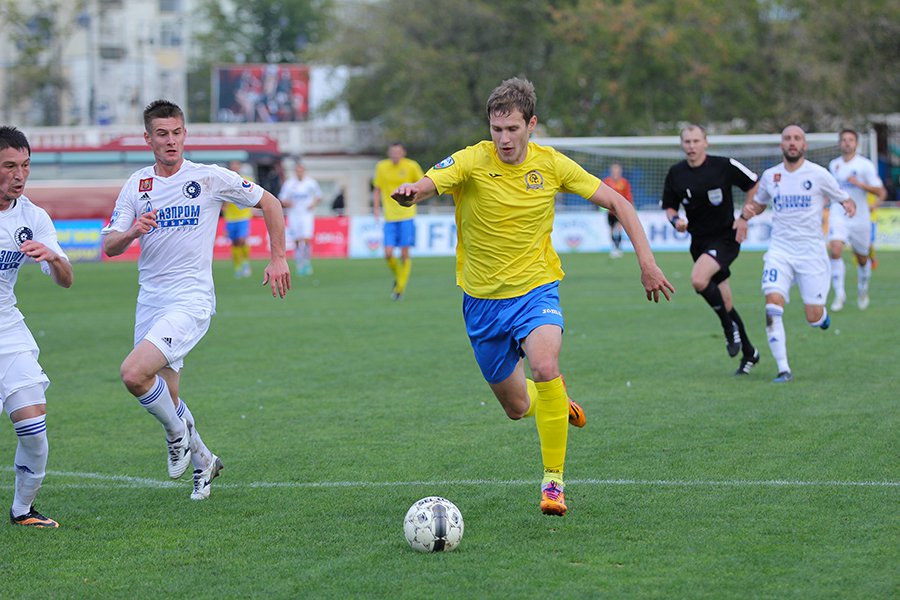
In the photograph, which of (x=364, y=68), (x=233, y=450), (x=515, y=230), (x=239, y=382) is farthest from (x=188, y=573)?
(x=364, y=68)

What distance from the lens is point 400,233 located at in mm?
20297

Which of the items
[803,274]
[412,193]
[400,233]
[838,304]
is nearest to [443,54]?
[400,233]

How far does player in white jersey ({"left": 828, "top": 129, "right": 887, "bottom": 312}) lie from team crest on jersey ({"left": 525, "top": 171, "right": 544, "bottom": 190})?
10512 mm

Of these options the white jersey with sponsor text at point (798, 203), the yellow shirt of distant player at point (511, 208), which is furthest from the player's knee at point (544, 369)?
the white jersey with sponsor text at point (798, 203)

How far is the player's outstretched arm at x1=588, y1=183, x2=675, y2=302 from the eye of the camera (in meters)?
6.42

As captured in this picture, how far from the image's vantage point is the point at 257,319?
17484mm

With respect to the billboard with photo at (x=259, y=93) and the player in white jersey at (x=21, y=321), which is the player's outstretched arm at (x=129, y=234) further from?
the billboard with photo at (x=259, y=93)

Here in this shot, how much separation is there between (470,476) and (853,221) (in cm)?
1144

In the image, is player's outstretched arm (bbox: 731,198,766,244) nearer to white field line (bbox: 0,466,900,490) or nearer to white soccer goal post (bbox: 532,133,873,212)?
white field line (bbox: 0,466,900,490)

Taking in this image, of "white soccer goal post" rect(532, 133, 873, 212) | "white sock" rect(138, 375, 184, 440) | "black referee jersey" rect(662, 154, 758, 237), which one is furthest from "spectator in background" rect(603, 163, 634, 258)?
"white sock" rect(138, 375, 184, 440)

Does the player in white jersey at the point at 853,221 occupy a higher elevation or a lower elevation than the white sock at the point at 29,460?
higher

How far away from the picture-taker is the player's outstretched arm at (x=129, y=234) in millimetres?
6660

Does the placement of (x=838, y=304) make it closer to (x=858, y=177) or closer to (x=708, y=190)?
(x=858, y=177)

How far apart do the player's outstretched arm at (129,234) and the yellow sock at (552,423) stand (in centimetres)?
217
